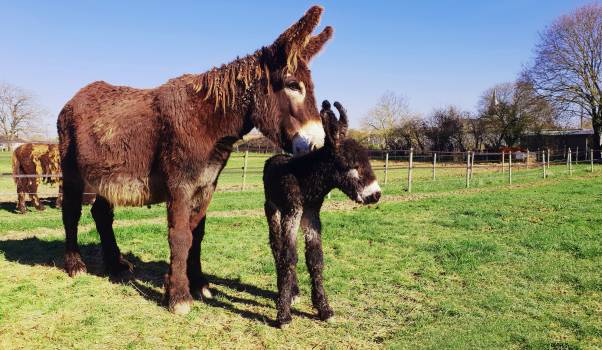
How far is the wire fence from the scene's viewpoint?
21516mm

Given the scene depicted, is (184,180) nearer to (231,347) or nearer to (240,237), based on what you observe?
(231,347)

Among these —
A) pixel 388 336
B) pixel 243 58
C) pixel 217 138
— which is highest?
pixel 243 58

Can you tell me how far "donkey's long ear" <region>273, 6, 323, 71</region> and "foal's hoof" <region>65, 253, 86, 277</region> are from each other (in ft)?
13.9

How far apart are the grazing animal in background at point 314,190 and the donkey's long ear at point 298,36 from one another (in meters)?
0.55

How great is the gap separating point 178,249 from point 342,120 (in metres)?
2.23

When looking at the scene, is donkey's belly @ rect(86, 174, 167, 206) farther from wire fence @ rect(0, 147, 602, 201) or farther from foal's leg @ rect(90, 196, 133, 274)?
wire fence @ rect(0, 147, 602, 201)

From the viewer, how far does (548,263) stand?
22.2 feet

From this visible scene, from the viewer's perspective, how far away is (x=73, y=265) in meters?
5.98

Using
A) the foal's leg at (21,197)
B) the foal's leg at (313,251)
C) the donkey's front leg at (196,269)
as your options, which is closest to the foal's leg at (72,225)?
the donkey's front leg at (196,269)

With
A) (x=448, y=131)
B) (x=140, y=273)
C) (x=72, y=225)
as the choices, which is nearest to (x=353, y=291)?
(x=140, y=273)

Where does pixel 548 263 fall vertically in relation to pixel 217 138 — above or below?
below

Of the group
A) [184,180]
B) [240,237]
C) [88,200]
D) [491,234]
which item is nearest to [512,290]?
[491,234]

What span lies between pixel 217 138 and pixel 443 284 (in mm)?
3677

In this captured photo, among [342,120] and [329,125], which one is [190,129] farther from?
[342,120]
